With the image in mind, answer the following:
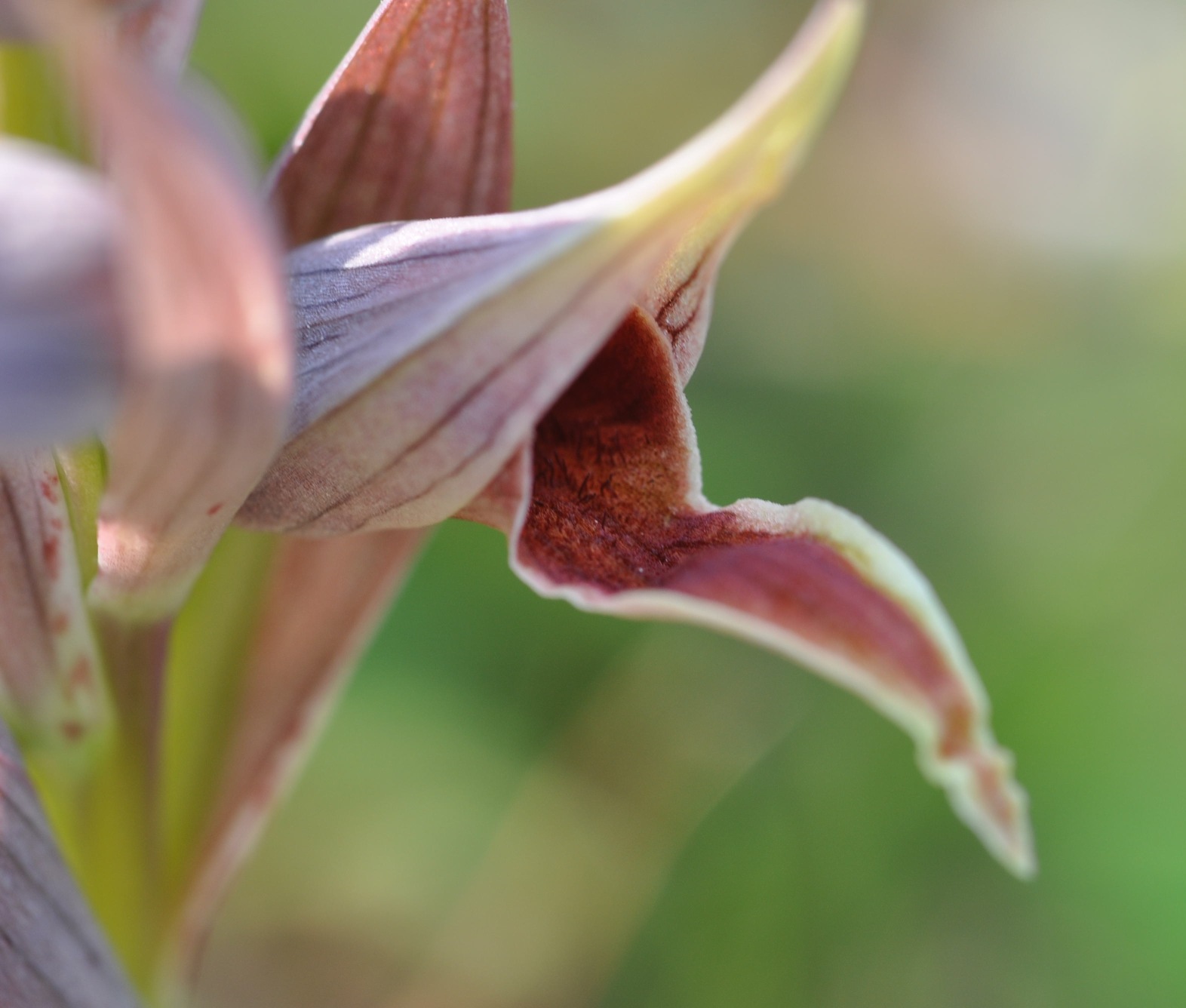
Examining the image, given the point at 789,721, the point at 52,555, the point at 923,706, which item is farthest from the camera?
the point at 789,721

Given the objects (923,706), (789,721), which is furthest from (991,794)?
(789,721)

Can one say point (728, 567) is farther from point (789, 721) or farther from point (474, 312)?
point (789, 721)

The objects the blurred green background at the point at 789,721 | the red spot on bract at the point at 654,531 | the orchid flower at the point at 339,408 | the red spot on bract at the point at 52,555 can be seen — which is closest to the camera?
the orchid flower at the point at 339,408

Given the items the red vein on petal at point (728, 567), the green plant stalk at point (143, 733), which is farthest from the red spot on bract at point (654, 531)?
the green plant stalk at point (143, 733)

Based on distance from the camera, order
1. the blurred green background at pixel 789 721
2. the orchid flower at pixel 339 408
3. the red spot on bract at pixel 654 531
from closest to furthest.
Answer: the orchid flower at pixel 339 408 → the red spot on bract at pixel 654 531 → the blurred green background at pixel 789 721

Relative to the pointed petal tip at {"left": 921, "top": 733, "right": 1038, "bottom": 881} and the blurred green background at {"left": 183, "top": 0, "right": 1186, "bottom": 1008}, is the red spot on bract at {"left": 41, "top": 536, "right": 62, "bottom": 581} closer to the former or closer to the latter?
the pointed petal tip at {"left": 921, "top": 733, "right": 1038, "bottom": 881}

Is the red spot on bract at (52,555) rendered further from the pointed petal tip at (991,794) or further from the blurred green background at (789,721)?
the blurred green background at (789,721)
